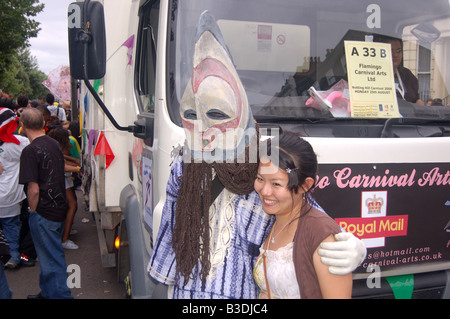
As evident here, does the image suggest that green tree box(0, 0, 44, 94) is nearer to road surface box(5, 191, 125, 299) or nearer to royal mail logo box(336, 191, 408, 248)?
road surface box(5, 191, 125, 299)

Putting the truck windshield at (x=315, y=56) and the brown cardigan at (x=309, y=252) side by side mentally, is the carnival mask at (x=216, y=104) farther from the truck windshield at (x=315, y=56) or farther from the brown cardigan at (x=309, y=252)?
the truck windshield at (x=315, y=56)

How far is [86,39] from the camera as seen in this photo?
2549mm

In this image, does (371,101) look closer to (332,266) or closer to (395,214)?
(395,214)

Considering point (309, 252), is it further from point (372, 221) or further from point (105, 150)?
point (105, 150)

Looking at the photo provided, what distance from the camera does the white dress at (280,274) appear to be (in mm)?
1691

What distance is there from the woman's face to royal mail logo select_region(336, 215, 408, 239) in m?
0.62

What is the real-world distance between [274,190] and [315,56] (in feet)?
3.79

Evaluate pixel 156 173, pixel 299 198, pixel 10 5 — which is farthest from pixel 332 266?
pixel 10 5

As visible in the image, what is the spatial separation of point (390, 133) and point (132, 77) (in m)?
1.99

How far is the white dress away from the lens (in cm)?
169

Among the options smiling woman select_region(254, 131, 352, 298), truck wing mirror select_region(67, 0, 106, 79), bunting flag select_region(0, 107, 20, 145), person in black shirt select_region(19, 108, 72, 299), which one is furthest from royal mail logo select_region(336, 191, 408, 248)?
bunting flag select_region(0, 107, 20, 145)

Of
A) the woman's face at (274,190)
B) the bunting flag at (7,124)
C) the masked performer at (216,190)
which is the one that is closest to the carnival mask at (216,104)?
the masked performer at (216,190)

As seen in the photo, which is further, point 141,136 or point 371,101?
point 141,136

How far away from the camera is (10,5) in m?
21.0
